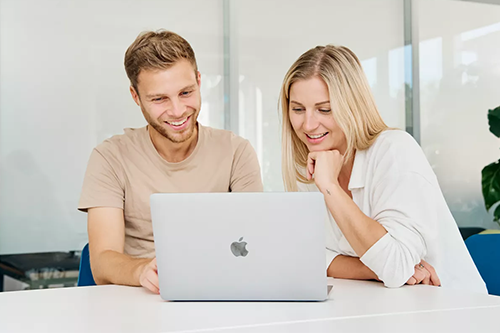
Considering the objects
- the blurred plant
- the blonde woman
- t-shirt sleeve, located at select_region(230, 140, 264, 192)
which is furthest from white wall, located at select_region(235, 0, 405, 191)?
the blonde woman

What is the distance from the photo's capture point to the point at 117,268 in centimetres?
179

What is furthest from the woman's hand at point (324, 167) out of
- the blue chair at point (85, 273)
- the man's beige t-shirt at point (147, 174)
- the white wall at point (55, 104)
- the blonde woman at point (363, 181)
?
the white wall at point (55, 104)

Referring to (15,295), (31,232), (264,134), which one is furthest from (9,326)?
(264,134)

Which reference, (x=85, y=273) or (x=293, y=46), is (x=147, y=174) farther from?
(x=293, y=46)

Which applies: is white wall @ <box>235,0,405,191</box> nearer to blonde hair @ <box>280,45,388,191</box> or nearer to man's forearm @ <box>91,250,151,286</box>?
blonde hair @ <box>280,45,388,191</box>

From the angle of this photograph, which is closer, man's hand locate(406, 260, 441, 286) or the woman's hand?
man's hand locate(406, 260, 441, 286)

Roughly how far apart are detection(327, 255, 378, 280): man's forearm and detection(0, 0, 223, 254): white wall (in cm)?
227

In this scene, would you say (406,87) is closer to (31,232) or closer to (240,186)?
(240,186)

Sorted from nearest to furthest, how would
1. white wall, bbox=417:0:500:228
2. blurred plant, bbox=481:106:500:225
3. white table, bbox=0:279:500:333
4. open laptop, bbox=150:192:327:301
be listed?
white table, bbox=0:279:500:333, open laptop, bbox=150:192:327:301, blurred plant, bbox=481:106:500:225, white wall, bbox=417:0:500:228

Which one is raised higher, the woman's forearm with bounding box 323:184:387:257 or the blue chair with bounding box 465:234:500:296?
the woman's forearm with bounding box 323:184:387:257

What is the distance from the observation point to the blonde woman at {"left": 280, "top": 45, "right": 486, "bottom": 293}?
166 cm

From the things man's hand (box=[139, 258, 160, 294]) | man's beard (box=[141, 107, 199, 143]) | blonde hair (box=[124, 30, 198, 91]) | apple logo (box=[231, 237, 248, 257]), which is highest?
blonde hair (box=[124, 30, 198, 91])

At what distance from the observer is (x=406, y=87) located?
15.0 feet

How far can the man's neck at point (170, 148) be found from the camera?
230 centimetres
